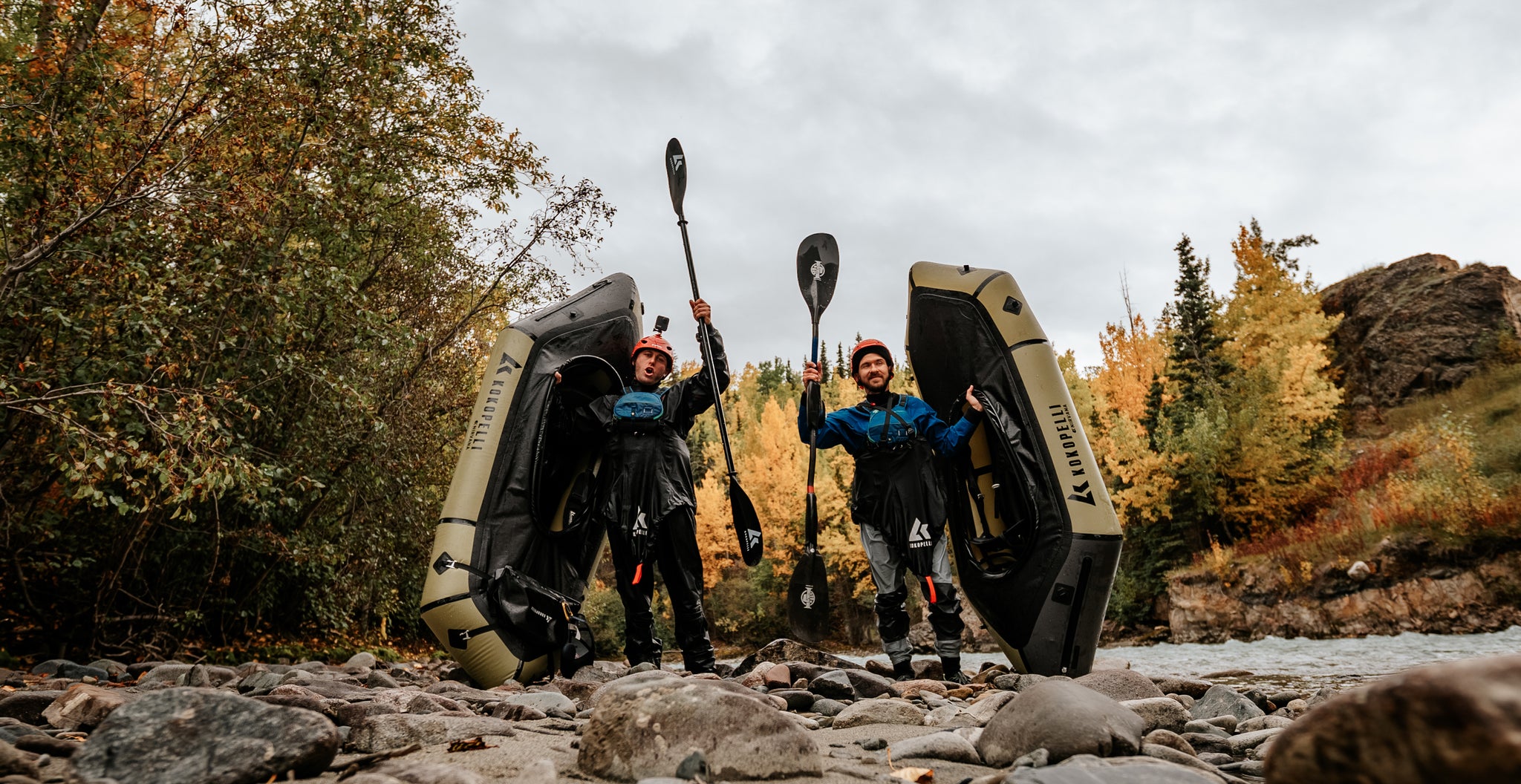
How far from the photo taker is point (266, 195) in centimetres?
524

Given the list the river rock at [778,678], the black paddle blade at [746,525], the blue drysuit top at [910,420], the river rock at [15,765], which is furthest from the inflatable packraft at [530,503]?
the river rock at [15,765]

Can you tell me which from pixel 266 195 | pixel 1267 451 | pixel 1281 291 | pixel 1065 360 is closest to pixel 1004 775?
pixel 266 195

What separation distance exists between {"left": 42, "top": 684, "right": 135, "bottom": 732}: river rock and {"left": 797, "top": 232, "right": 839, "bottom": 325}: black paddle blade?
4595mm

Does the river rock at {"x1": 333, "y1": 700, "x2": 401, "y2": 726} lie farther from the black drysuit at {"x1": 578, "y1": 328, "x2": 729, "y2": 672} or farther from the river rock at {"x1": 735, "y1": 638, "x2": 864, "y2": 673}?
the river rock at {"x1": 735, "y1": 638, "x2": 864, "y2": 673}

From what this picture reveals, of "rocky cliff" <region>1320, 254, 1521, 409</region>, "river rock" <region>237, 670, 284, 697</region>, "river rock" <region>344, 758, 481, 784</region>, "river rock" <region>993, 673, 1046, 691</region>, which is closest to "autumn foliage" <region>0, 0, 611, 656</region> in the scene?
"river rock" <region>237, 670, 284, 697</region>

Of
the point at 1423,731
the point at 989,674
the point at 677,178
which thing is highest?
the point at 677,178

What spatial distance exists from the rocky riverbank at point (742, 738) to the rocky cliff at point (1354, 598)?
1149 cm

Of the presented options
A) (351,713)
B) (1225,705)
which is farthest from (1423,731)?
(1225,705)

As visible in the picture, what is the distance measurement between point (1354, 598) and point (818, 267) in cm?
1177

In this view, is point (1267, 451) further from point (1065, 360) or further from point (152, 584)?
point (152, 584)

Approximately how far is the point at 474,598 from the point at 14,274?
2838 mm

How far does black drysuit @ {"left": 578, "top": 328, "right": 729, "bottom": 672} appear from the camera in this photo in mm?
4734

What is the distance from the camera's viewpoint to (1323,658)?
289 inches

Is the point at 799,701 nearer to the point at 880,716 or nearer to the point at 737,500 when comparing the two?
the point at 880,716
